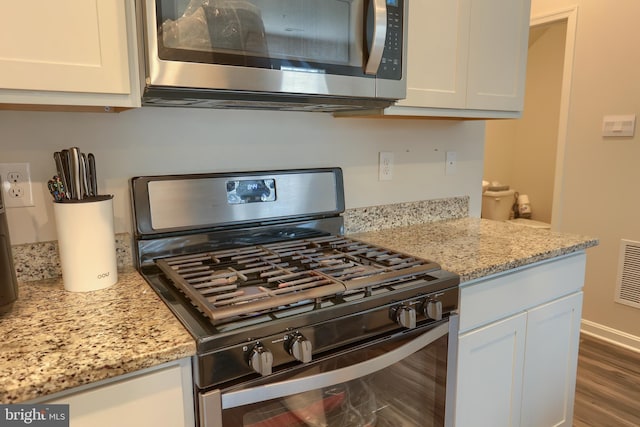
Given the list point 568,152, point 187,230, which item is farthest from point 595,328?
point 187,230

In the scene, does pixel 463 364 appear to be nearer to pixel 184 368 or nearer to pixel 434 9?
pixel 184 368

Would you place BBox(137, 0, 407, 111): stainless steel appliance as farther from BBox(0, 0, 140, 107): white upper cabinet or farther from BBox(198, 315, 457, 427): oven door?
BBox(198, 315, 457, 427): oven door

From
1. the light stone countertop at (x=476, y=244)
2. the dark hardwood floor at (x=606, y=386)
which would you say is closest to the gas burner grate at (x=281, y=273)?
the light stone countertop at (x=476, y=244)

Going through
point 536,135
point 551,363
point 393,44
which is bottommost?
point 551,363

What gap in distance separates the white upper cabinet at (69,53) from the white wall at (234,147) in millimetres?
261

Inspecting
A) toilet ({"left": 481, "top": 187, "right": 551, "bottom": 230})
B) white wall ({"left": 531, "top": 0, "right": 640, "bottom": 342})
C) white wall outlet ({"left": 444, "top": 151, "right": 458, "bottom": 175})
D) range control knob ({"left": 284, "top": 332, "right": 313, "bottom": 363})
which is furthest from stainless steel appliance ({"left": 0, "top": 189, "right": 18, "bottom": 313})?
toilet ({"left": 481, "top": 187, "right": 551, "bottom": 230})

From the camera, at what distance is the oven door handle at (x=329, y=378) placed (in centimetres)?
86

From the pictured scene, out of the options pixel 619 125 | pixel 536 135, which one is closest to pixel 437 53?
pixel 619 125

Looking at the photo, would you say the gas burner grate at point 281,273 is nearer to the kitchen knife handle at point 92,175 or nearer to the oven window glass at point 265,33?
the kitchen knife handle at point 92,175

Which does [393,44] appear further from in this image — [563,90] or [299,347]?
[563,90]

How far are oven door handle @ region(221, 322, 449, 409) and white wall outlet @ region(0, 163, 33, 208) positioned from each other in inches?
29.9

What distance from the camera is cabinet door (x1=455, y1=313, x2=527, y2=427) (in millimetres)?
1327

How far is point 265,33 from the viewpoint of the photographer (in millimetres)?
1095

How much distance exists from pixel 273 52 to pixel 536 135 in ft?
12.5
